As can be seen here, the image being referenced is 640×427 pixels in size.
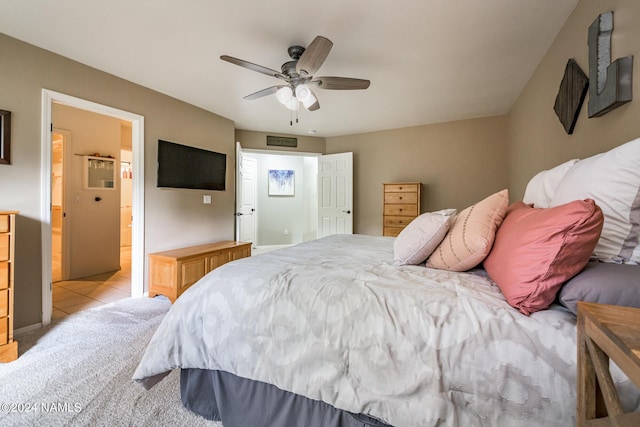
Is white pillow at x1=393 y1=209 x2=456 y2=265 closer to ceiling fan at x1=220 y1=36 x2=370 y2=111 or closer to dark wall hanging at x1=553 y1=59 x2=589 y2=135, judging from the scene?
dark wall hanging at x1=553 y1=59 x2=589 y2=135

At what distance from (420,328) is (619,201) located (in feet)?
2.60

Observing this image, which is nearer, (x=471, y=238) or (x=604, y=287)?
(x=604, y=287)

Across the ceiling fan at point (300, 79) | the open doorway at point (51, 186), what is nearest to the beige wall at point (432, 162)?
the ceiling fan at point (300, 79)

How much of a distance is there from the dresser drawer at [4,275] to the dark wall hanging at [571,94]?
3768 mm

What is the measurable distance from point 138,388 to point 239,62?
2205 millimetres

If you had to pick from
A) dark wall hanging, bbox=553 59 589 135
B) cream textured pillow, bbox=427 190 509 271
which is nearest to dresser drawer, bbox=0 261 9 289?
cream textured pillow, bbox=427 190 509 271

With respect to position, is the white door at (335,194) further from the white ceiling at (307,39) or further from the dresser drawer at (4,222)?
the dresser drawer at (4,222)

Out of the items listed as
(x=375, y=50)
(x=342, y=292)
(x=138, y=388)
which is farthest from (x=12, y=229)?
(x=375, y=50)

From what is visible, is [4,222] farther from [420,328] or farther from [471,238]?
[471,238]

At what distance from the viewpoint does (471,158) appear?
A: 4191 millimetres

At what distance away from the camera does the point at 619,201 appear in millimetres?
896

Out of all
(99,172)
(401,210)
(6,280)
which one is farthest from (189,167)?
(401,210)

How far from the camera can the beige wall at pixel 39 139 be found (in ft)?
7.09

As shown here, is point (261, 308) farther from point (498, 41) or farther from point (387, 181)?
point (387, 181)
